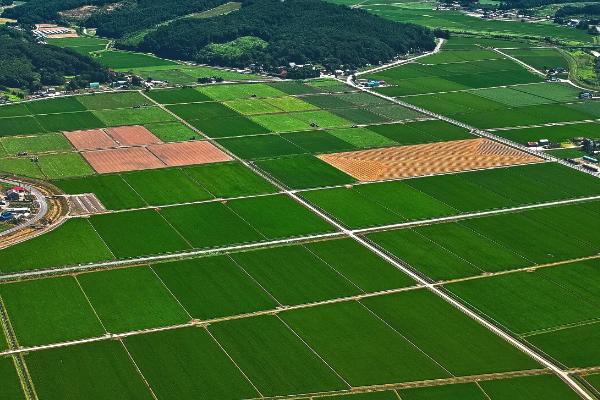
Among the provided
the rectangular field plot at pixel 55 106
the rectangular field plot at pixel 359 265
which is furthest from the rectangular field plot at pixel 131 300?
the rectangular field plot at pixel 55 106

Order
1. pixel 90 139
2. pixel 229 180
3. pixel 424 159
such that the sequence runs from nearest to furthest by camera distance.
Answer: pixel 229 180, pixel 424 159, pixel 90 139

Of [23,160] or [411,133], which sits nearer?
[23,160]

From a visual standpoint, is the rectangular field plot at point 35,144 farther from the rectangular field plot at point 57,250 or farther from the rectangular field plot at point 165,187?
the rectangular field plot at point 57,250

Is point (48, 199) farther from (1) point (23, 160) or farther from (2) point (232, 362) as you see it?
(2) point (232, 362)

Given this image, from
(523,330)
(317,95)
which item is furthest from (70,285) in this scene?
(317,95)

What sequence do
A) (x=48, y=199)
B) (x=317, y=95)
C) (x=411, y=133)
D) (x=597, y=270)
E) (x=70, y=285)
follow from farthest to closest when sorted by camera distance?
(x=317, y=95), (x=411, y=133), (x=48, y=199), (x=597, y=270), (x=70, y=285)

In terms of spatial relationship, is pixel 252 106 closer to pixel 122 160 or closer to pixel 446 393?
pixel 122 160

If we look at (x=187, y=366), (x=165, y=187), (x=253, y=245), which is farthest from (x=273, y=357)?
(x=165, y=187)
